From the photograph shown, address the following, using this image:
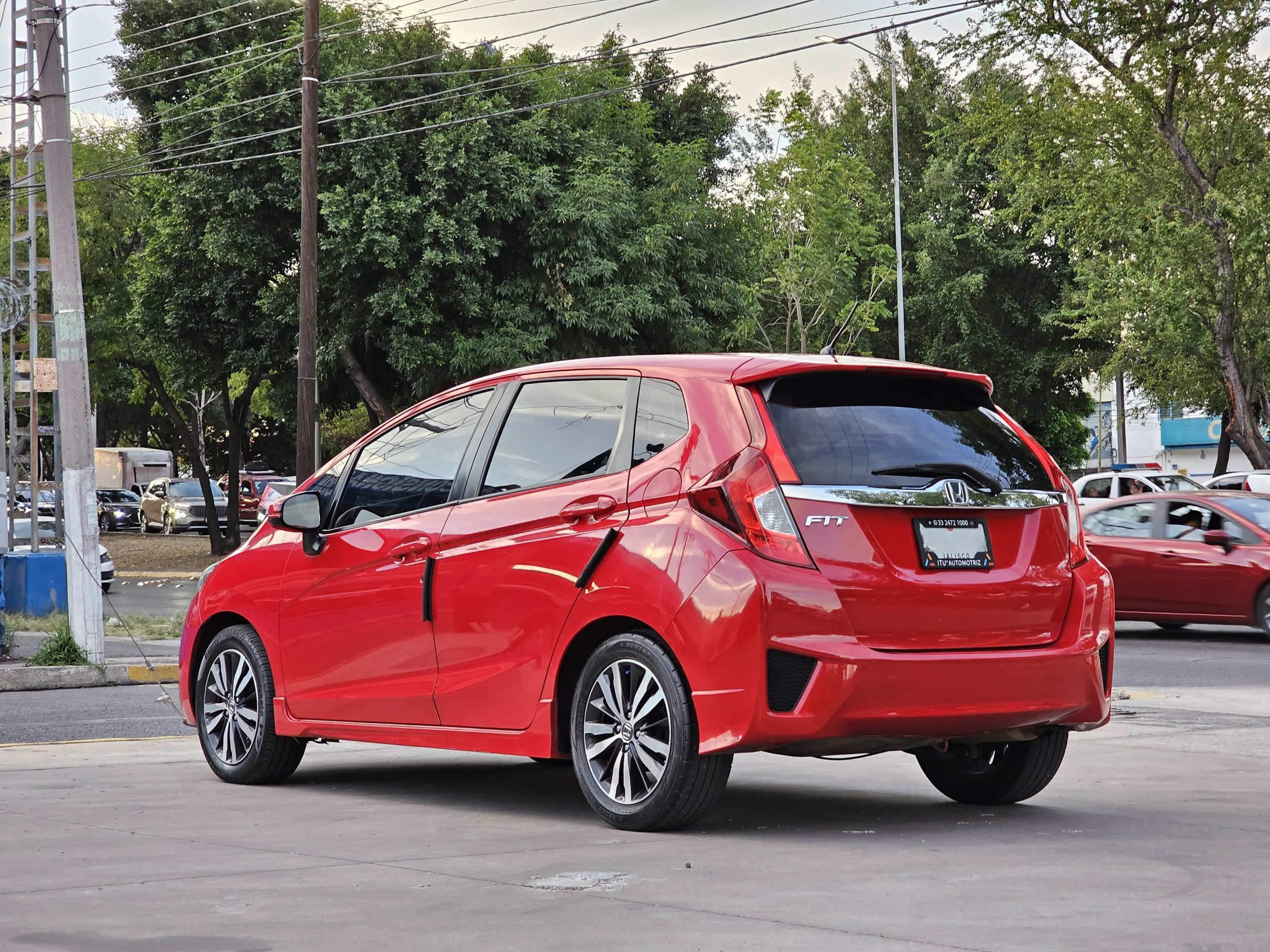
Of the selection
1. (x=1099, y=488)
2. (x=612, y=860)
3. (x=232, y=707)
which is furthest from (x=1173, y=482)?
(x=612, y=860)

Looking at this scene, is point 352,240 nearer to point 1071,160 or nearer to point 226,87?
point 226,87

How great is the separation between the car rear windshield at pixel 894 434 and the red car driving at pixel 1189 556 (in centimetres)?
1137

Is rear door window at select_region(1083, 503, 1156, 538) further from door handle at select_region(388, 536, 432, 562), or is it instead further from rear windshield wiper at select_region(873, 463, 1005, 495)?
door handle at select_region(388, 536, 432, 562)

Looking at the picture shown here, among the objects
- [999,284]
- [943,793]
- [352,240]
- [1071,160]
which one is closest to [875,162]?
[999,284]

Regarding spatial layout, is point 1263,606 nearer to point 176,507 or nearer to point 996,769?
point 996,769

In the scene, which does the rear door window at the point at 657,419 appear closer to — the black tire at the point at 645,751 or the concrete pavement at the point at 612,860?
the black tire at the point at 645,751

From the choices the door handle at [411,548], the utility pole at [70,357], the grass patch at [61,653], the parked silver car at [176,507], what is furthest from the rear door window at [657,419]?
the parked silver car at [176,507]

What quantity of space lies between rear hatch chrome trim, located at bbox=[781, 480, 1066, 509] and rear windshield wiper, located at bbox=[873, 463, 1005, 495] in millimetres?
36

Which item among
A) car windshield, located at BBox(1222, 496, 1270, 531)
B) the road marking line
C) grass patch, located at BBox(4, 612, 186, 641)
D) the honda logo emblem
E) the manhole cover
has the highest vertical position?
the honda logo emblem

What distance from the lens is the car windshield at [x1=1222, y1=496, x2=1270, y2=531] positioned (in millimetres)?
17094

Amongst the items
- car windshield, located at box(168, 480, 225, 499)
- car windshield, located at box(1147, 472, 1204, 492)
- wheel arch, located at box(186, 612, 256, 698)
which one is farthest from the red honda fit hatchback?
car windshield, located at box(168, 480, 225, 499)

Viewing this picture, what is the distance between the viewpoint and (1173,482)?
36.2m

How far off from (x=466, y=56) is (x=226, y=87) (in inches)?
200

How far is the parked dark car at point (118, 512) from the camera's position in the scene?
5944 centimetres
